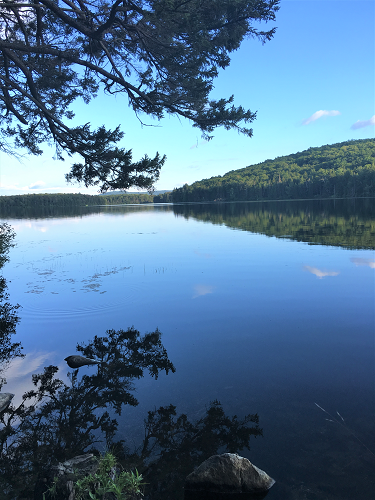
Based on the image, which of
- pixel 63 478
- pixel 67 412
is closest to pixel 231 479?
pixel 63 478

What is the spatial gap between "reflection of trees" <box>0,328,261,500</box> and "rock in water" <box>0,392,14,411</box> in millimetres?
114

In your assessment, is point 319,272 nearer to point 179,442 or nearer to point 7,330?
point 179,442

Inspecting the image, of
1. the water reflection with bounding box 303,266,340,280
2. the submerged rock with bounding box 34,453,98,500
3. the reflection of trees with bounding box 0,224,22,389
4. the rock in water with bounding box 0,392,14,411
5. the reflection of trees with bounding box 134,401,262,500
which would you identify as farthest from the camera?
the water reflection with bounding box 303,266,340,280

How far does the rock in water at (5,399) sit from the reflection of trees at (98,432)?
0.11 metres

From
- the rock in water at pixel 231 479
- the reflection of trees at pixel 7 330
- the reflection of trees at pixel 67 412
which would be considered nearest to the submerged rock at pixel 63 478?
the reflection of trees at pixel 67 412

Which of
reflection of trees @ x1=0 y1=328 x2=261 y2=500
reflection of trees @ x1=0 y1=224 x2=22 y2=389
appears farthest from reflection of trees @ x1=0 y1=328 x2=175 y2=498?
reflection of trees @ x1=0 y1=224 x2=22 y2=389

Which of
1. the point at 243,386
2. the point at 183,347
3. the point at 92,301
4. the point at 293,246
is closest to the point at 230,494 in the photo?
the point at 243,386

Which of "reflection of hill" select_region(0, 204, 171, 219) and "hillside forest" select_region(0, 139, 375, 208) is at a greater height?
"hillside forest" select_region(0, 139, 375, 208)

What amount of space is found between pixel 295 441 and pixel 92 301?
9079 mm

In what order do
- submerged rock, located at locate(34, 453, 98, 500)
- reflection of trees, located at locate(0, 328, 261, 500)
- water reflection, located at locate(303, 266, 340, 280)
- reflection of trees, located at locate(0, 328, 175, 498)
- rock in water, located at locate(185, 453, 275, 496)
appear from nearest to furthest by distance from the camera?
1. submerged rock, located at locate(34, 453, 98, 500)
2. rock in water, located at locate(185, 453, 275, 496)
3. reflection of trees, located at locate(0, 328, 261, 500)
4. reflection of trees, located at locate(0, 328, 175, 498)
5. water reflection, located at locate(303, 266, 340, 280)

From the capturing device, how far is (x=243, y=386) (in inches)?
251

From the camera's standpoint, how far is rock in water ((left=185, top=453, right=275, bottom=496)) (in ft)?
13.4

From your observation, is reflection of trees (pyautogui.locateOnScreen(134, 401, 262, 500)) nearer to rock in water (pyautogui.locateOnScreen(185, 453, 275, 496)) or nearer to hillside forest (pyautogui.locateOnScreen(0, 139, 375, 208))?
rock in water (pyautogui.locateOnScreen(185, 453, 275, 496))

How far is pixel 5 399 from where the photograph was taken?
238 inches
